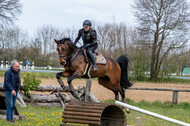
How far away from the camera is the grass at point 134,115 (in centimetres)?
485

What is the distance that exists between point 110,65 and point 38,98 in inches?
158

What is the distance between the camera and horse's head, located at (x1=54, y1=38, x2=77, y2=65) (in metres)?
6.46

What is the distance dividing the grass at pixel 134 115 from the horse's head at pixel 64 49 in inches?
72.6

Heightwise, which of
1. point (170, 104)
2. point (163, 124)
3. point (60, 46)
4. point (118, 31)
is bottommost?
point (170, 104)

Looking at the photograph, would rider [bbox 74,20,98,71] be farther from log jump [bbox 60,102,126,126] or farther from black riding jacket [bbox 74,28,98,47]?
log jump [bbox 60,102,126,126]

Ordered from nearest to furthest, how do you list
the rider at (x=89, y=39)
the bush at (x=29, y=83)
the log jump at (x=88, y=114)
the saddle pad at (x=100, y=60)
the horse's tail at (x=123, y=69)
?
the log jump at (x=88, y=114)
the rider at (x=89, y=39)
the saddle pad at (x=100, y=60)
the horse's tail at (x=123, y=69)
the bush at (x=29, y=83)

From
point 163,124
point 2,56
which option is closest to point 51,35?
point 2,56

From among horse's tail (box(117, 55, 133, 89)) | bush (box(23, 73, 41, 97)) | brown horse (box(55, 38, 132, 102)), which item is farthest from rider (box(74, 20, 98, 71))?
bush (box(23, 73, 41, 97))

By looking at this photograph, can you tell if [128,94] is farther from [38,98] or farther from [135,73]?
[135,73]

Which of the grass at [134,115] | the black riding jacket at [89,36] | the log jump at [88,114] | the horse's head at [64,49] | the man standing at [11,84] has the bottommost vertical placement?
the grass at [134,115]

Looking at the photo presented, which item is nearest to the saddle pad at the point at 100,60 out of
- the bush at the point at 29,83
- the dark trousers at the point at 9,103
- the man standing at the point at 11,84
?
the man standing at the point at 11,84

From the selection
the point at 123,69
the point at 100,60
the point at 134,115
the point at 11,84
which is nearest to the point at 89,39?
the point at 100,60

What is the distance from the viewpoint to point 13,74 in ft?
21.5

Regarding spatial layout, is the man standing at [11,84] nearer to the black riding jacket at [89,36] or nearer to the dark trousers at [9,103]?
the dark trousers at [9,103]
